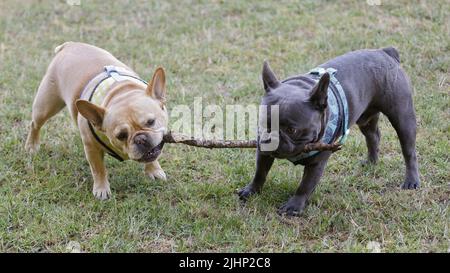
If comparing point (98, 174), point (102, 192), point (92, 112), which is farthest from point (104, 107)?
point (102, 192)

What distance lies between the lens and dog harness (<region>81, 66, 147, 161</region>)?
4.65 m

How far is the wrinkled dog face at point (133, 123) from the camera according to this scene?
4.32 metres

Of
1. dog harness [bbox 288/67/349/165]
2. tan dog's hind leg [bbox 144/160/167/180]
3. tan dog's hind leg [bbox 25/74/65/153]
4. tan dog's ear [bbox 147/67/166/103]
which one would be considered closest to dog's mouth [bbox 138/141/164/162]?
tan dog's ear [bbox 147/67/166/103]

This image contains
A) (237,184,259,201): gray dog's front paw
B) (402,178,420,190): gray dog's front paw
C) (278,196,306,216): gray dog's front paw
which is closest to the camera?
(278,196,306,216): gray dog's front paw

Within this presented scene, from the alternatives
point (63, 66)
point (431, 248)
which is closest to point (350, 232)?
point (431, 248)

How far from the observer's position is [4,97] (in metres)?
6.73

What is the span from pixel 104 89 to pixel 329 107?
5.73 ft

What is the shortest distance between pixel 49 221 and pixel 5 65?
3.83m

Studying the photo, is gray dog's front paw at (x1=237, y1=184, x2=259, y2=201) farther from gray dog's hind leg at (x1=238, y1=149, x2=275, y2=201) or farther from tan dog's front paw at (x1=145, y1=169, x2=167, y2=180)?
tan dog's front paw at (x1=145, y1=169, x2=167, y2=180)

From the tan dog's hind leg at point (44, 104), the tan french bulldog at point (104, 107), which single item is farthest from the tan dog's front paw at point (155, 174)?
the tan dog's hind leg at point (44, 104)

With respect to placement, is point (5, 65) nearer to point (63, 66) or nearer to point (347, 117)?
point (63, 66)

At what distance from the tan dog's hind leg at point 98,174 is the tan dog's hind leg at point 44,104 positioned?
2.42 ft

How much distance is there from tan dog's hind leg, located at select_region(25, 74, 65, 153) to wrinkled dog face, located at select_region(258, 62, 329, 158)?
2107 millimetres

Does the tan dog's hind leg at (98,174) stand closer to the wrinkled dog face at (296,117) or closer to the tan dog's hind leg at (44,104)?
the tan dog's hind leg at (44,104)
